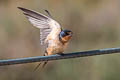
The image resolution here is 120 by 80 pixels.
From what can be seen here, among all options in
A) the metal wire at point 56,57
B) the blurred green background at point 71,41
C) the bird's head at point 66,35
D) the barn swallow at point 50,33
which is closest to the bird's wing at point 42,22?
the barn swallow at point 50,33

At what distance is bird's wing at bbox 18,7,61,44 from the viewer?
11.7ft

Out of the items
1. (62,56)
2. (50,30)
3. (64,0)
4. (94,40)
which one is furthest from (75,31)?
(62,56)

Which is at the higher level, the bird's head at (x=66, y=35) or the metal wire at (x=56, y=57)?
the bird's head at (x=66, y=35)

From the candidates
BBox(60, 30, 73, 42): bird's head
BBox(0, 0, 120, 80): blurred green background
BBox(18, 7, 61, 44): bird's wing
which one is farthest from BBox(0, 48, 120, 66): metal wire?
BBox(0, 0, 120, 80): blurred green background

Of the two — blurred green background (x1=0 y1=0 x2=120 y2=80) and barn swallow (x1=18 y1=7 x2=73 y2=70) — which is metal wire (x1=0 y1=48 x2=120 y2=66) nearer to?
barn swallow (x1=18 y1=7 x2=73 y2=70)

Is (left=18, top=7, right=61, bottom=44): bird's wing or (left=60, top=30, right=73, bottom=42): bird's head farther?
(left=18, top=7, right=61, bottom=44): bird's wing

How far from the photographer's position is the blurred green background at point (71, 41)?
629 centimetres

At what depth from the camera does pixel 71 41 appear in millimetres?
6531

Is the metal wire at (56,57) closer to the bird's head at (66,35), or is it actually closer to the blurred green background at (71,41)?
the bird's head at (66,35)

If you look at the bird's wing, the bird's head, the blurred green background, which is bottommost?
the blurred green background

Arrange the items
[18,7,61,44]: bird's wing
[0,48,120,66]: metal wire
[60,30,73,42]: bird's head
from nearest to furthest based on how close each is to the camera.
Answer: [0,48,120,66]: metal wire < [60,30,73,42]: bird's head < [18,7,61,44]: bird's wing

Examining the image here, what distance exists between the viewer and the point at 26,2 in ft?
23.3

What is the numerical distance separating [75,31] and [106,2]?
1058 mm

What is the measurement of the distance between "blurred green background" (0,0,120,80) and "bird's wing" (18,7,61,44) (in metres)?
2.50
